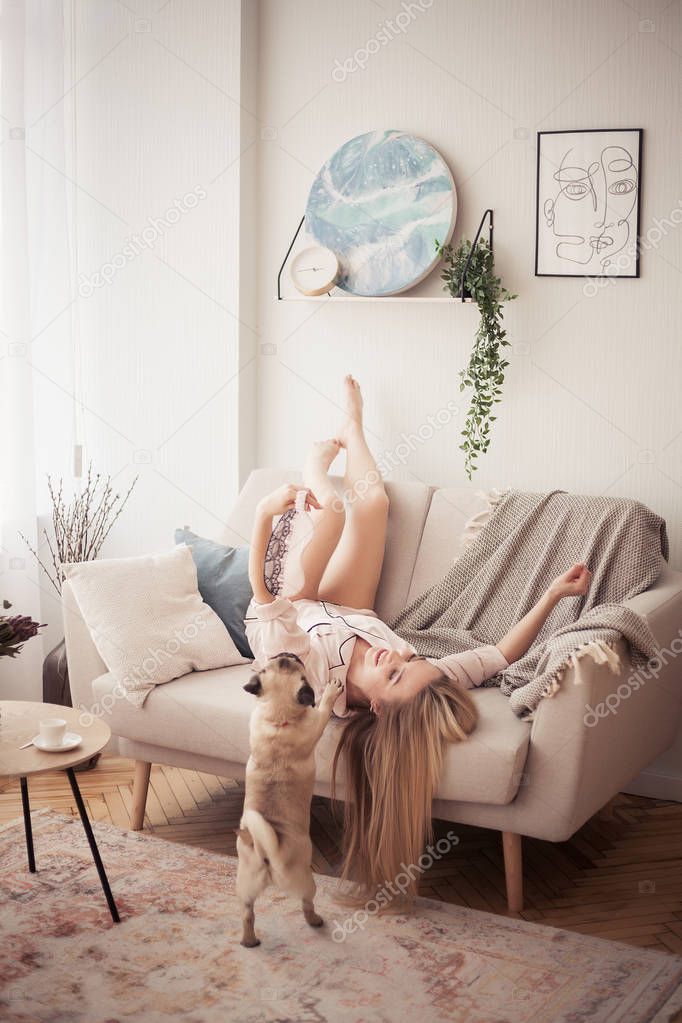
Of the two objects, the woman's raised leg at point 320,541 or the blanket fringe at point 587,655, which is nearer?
the blanket fringe at point 587,655

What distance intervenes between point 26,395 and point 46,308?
1.19 feet

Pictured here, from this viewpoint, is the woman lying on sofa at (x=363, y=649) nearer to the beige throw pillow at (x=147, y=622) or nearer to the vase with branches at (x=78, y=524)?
the beige throw pillow at (x=147, y=622)

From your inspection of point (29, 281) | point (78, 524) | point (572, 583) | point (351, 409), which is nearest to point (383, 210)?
point (351, 409)

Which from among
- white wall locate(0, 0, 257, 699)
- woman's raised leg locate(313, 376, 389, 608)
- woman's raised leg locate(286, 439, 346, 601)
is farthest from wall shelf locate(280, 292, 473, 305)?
woman's raised leg locate(286, 439, 346, 601)

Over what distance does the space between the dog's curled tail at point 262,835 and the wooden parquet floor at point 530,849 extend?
546mm

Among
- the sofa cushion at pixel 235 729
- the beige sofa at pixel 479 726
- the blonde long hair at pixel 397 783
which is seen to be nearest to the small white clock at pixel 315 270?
the beige sofa at pixel 479 726

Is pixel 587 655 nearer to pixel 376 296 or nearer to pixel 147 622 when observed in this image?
pixel 147 622

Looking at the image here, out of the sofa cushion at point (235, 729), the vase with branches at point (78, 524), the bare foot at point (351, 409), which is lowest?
the sofa cushion at point (235, 729)

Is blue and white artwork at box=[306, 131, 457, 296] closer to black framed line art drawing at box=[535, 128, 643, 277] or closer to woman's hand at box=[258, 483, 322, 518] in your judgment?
black framed line art drawing at box=[535, 128, 643, 277]

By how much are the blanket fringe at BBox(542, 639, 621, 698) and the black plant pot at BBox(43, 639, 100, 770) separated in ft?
5.44

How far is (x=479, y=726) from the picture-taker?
8.28ft

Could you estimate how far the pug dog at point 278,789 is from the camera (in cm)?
223

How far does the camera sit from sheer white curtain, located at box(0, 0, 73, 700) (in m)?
3.55

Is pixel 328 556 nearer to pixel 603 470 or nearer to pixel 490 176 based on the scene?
pixel 603 470
